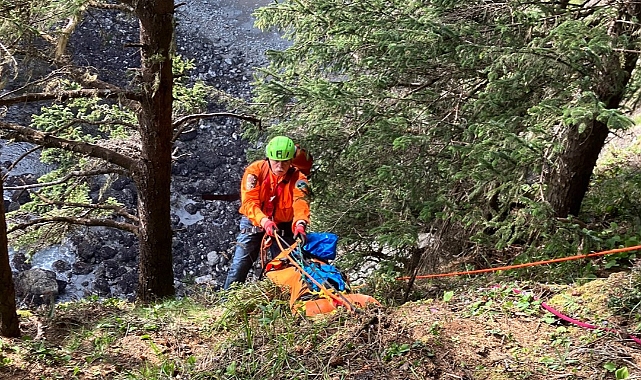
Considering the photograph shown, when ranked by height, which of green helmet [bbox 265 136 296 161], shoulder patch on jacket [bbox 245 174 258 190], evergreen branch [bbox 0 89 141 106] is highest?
evergreen branch [bbox 0 89 141 106]

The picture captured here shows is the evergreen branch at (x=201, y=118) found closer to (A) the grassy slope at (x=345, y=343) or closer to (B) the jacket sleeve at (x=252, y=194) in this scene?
(B) the jacket sleeve at (x=252, y=194)

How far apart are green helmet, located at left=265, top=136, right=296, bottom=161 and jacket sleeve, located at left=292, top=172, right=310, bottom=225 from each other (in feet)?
1.02

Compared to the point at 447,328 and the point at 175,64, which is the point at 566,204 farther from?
the point at 175,64

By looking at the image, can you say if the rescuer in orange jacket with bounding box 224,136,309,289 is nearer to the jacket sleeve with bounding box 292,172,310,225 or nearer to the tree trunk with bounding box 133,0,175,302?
the jacket sleeve with bounding box 292,172,310,225

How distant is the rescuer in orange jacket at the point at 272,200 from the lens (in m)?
5.36

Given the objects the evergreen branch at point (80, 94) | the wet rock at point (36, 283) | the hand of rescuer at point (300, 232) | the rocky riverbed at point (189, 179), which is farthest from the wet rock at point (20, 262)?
the hand of rescuer at point (300, 232)

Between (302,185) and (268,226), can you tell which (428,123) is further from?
(268,226)

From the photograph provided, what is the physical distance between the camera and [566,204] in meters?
5.99

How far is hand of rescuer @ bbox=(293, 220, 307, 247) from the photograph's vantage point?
5.01 metres

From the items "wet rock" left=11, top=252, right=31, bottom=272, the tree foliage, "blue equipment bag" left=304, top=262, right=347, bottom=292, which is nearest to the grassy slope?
"blue equipment bag" left=304, top=262, right=347, bottom=292

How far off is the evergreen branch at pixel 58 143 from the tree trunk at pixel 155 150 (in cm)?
21

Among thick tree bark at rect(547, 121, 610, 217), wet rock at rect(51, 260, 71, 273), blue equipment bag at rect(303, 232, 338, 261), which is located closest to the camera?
blue equipment bag at rect(303, 232, 338, 261)

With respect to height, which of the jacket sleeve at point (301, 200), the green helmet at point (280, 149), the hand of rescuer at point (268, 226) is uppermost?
the green helmet at point (280, 149)

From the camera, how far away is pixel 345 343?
313cm
